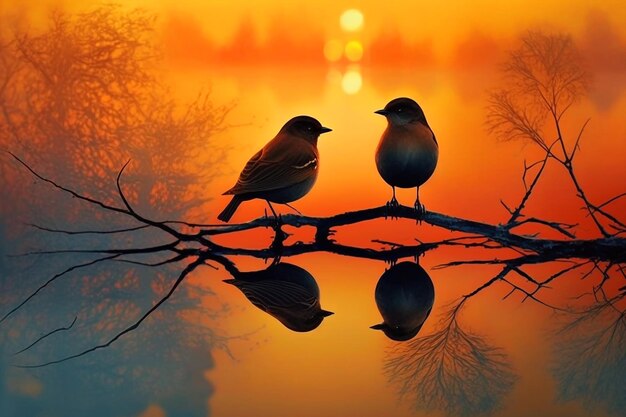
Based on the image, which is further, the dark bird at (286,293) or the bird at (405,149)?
the bird at (405,149)

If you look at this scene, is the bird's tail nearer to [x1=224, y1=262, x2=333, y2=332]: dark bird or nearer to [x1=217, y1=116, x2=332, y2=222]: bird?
[x1=217, y1=116, x2=332, y2=222]: bird

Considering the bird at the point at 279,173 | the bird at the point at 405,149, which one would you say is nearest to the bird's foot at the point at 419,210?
the bird at the point at 405,149

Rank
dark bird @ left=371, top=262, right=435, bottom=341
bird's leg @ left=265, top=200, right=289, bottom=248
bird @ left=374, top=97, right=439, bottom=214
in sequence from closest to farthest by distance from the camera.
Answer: dark bird @ left=371, top=262, right=435, bottom=341 < bird @ left=374, top=97, right=439, bottom=214 < bird's leg @ left=265, top=200, right=289, bottom=248

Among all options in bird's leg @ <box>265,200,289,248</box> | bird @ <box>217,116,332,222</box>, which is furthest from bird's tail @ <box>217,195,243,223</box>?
bird's leg @ <box>265,200,289,248</box>

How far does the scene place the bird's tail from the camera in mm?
3402

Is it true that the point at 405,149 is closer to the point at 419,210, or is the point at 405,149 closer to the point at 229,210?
the point at 419,210

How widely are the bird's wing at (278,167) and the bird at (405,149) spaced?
303mm

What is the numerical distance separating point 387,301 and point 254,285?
503mm

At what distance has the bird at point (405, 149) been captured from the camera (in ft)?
11.0

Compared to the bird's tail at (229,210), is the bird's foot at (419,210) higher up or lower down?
lower down

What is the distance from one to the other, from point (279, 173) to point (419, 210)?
0.60 metres

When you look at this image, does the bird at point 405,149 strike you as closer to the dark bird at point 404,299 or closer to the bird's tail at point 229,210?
the dark bird at point 404,299

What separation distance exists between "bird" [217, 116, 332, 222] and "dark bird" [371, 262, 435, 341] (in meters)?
0.54

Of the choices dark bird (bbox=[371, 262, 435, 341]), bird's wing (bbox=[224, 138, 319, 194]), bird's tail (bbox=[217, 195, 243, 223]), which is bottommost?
dark bird (bbox=[371, 262, 435, 341])
